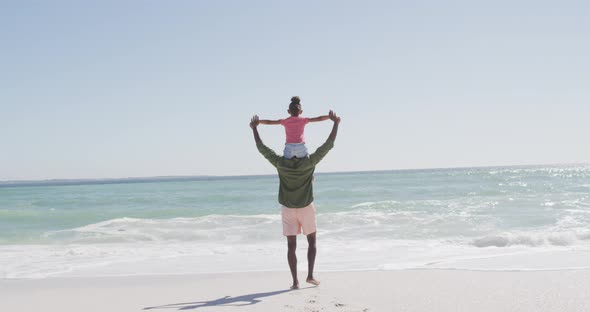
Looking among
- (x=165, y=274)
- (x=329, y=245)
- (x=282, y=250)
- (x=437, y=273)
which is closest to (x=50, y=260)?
(x=165, y=274)

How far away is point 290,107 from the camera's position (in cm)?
482

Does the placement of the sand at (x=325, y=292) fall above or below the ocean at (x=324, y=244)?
above

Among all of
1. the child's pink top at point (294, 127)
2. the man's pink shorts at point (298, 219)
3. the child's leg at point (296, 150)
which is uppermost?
the child's pink top at point (294, 127)

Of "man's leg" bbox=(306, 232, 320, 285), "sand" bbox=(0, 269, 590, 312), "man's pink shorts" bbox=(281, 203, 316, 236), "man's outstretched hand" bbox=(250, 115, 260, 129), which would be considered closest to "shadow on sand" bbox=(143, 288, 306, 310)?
"sand" bbox=(0, 269, 590, 312)

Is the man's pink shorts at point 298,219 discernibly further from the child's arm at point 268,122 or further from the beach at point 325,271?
the child's arm at point 268,122

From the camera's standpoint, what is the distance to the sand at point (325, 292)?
13.7ft

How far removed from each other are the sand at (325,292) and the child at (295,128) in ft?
4.21

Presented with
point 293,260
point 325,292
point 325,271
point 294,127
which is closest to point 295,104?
point 294,127

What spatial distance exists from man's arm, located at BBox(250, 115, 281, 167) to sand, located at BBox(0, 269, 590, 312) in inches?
48.6

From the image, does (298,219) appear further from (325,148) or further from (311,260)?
(325,148)

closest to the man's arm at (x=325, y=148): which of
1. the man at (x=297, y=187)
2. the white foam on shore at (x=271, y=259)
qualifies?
the man at (x=297, y=187)

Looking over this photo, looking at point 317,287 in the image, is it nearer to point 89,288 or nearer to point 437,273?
point 437,273

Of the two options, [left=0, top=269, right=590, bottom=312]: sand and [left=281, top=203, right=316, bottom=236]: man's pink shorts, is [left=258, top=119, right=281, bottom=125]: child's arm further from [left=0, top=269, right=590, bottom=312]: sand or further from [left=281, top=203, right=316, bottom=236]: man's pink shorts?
[left=0, top=269, right=590, bottom=312]: sand

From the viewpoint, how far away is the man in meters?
4.84
